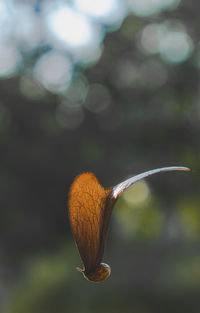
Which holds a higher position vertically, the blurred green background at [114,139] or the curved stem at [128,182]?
the curved stem at [128,182]

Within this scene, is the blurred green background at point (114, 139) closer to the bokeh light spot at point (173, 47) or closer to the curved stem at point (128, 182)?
the bokeh light spot at point (173, 47)

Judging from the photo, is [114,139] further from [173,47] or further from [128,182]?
[128,182]

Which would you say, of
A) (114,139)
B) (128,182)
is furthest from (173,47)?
(128,182)

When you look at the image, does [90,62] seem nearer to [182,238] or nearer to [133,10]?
[133,10]

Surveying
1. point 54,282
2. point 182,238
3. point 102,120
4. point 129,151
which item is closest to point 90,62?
point 102,120

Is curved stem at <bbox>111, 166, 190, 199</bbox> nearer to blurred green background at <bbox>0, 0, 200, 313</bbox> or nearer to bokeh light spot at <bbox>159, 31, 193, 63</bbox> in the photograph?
blurred green background at <bbox>0, 0, 200, 313</bbox>

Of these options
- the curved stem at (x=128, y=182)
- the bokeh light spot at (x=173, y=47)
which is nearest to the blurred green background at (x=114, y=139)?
the bokeh light spot at (x=173, y=47)

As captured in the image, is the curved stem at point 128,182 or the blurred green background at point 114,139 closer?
the curved stem at point 128,182

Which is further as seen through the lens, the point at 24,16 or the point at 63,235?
the point at 63,235
